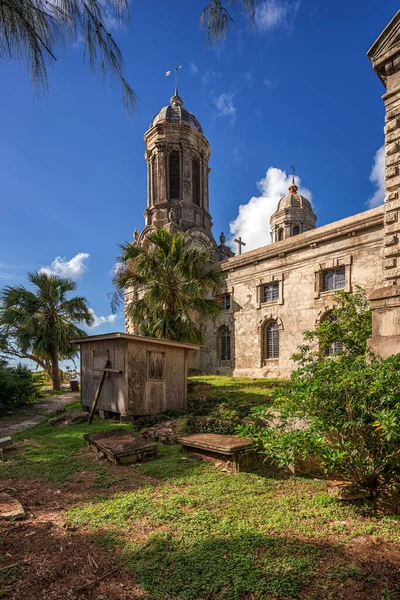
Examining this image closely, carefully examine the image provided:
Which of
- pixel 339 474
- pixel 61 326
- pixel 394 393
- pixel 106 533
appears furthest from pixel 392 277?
pixel 61 326

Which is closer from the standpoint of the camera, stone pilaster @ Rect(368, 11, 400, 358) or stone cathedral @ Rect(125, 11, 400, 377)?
stone pilaster @ Rect(368, 11, 400, 358)

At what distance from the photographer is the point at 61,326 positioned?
2005 cm

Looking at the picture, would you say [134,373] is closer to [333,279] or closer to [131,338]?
[131,338]

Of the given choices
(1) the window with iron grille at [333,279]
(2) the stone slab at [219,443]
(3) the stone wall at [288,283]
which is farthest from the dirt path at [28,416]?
(1) the window with iron grille at [333,279]

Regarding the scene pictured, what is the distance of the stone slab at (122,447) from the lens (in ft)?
21.5

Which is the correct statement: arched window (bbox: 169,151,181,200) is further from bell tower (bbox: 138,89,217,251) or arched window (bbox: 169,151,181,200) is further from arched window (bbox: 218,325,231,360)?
arched window (bbox: 218,325,231,360)

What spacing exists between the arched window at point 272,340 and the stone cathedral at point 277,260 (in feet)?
0.20

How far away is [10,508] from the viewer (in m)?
4.44

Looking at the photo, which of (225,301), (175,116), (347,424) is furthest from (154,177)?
(347,424)

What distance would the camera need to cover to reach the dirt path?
1138 cm

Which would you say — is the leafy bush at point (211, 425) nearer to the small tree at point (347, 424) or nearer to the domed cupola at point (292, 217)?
the small tree at point (347, 424)

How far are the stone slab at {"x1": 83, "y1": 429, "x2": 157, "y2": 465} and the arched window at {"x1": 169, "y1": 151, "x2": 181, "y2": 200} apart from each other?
25.1 meters

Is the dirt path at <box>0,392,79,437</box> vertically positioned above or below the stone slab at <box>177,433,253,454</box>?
→ below

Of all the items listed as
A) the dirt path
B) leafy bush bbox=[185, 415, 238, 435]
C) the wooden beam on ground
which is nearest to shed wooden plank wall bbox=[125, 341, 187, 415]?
the wooden beam on ground
